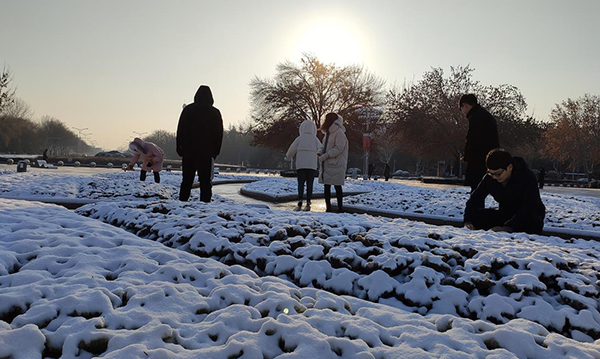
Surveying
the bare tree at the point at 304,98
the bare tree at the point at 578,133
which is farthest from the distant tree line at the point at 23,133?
the bare tree at the point at 578,133

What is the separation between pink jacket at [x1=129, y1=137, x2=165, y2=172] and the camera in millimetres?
11203

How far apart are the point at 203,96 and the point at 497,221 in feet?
16.6

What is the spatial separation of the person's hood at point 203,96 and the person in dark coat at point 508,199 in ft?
15.1

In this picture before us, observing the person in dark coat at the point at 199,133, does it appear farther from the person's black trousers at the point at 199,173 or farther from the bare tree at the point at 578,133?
the bare tree at the point at 578,133

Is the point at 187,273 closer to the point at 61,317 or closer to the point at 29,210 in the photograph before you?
the point at 61,317

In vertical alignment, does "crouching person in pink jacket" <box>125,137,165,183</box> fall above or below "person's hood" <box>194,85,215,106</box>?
below

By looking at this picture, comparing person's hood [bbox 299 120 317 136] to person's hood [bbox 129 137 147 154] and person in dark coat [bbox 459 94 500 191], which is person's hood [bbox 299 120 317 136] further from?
person's hood [bbox 129 137 147 154]

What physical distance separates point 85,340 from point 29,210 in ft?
12.0

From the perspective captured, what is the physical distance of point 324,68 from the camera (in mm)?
32750

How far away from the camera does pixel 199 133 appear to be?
22.6 feet

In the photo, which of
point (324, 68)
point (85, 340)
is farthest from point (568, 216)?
point (324, 68)

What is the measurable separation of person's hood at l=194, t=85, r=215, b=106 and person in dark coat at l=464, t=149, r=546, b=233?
15.1 ft

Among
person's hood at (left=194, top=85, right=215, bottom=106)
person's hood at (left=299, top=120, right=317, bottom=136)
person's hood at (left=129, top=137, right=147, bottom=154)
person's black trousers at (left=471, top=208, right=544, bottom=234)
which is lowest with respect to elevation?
person's black trousers at (left=471, top=208, right=544, bottom=234)

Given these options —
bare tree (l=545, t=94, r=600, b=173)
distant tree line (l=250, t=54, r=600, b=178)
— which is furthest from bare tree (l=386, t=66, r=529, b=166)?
bare tree (l=545, t=94, r=600, b=173)
